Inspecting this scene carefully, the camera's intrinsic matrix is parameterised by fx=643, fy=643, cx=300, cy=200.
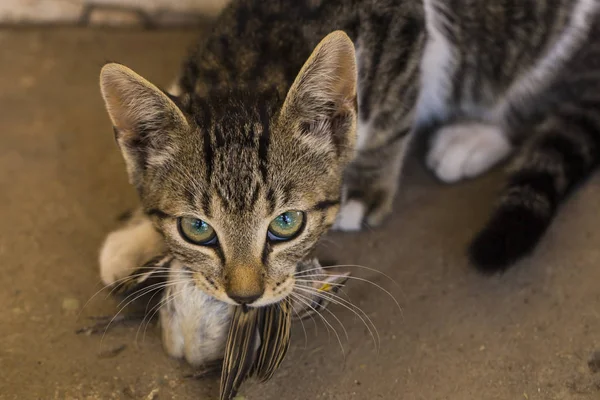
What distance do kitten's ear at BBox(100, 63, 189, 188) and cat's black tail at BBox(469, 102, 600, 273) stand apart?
694mm

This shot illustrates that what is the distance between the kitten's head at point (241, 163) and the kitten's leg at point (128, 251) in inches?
8.9


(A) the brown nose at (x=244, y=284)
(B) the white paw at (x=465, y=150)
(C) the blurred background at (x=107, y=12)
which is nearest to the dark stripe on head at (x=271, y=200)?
(A) the brown nose at (x=244, y=284)

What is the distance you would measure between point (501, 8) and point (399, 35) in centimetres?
37

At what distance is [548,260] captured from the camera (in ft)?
4.84

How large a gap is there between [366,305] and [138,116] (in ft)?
2.10

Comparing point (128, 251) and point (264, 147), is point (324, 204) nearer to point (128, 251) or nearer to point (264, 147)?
point (264, 147)

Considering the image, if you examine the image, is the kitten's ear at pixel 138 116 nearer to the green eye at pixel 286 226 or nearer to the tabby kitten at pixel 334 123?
the tabby kitten at pixel 334 123

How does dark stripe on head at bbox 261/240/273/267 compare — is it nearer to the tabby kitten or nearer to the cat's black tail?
the tabby kitten

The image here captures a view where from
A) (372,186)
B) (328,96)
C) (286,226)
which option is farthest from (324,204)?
(372,186)

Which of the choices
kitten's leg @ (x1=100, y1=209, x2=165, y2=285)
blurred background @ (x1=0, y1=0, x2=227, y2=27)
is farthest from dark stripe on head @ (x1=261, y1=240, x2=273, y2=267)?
blurred background @ (x1=0, y1=0, x2=227, y2=27)

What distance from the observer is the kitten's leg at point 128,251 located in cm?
143

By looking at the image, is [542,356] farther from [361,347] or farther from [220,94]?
[220,94]

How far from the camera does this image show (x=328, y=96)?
118 cm

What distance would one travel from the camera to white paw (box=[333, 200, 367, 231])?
1.61 metres
